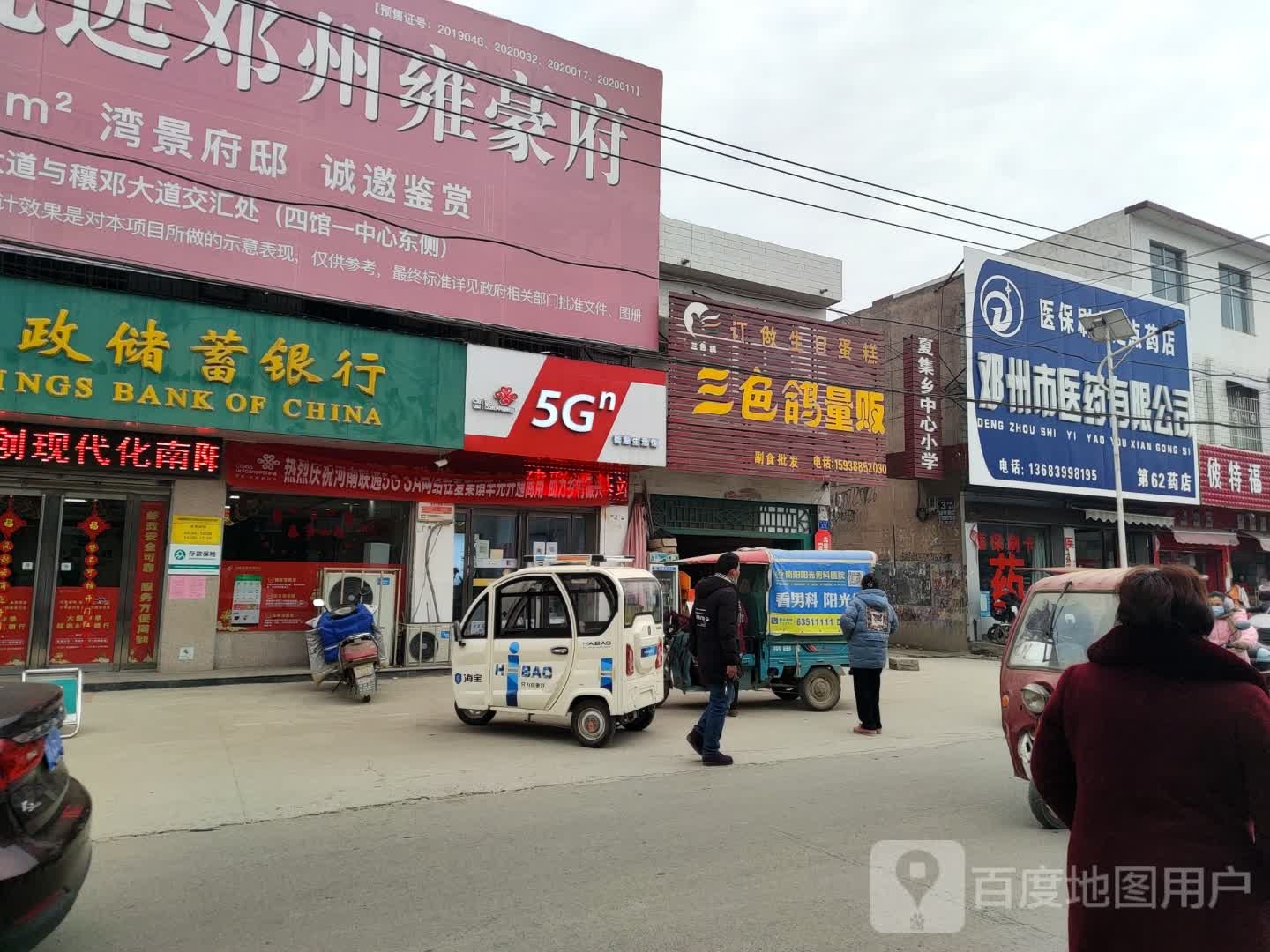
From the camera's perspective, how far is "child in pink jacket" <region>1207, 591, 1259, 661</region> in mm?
8031

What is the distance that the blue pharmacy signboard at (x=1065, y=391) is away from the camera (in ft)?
68.9

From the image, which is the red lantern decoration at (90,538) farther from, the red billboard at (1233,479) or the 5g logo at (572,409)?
the red billboard at (1233,479)

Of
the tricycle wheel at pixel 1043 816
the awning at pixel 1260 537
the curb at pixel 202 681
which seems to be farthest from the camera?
the awning at pixel 1260 537

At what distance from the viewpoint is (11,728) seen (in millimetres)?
3482

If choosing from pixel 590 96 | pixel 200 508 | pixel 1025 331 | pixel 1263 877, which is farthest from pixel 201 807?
pixel 1025 331

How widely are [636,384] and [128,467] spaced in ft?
28.1

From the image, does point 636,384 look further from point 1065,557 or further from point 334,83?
point 1065,557

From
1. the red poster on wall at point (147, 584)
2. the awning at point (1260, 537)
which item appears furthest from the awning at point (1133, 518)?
the red poster on wall at point (147, 584)

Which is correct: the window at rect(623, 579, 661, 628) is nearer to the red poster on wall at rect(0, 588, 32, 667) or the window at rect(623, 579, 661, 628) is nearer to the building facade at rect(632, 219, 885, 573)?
the building facade at rect(632, 219, 885, 573)

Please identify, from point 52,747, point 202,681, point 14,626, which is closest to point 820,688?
point 202,681

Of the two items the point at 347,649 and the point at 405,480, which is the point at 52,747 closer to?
the point at 347,649

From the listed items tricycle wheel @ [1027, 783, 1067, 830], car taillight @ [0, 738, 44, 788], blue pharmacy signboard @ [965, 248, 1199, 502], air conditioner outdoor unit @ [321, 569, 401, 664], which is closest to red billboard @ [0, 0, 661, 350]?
air conditioner outdoor unit @ [321, 569, 401, 664]

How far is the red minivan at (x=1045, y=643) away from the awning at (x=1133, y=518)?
18650mm

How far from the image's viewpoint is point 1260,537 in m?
27.7
